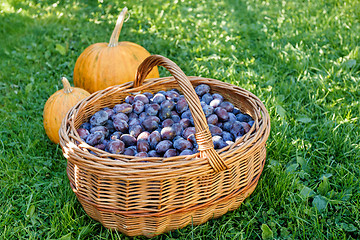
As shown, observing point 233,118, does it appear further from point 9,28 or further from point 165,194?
point 9,28

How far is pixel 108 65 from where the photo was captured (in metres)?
2.70

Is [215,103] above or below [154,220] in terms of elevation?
above

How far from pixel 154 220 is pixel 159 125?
0.57 metres

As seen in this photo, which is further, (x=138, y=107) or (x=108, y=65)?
(x=108, y=65)

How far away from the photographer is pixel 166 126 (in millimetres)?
1827

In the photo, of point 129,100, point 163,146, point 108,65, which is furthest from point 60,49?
point 163,146

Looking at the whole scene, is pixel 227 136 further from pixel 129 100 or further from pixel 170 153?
pixel 129 100

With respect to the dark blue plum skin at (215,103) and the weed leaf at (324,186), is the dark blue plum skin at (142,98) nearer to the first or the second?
the dark blue plum skin at (215,103)

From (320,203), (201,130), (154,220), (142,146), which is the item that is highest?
(201,130)

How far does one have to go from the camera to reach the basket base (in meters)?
1.57

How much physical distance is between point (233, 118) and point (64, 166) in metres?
1.18

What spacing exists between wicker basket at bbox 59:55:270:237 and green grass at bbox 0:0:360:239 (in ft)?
0.37

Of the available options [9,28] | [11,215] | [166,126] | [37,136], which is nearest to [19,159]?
[37,136]

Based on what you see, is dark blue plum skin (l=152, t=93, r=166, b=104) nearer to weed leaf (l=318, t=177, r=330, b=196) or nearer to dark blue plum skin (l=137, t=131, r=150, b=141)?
dark blue plum skin (l=137, t=131, r=150, b=141)
